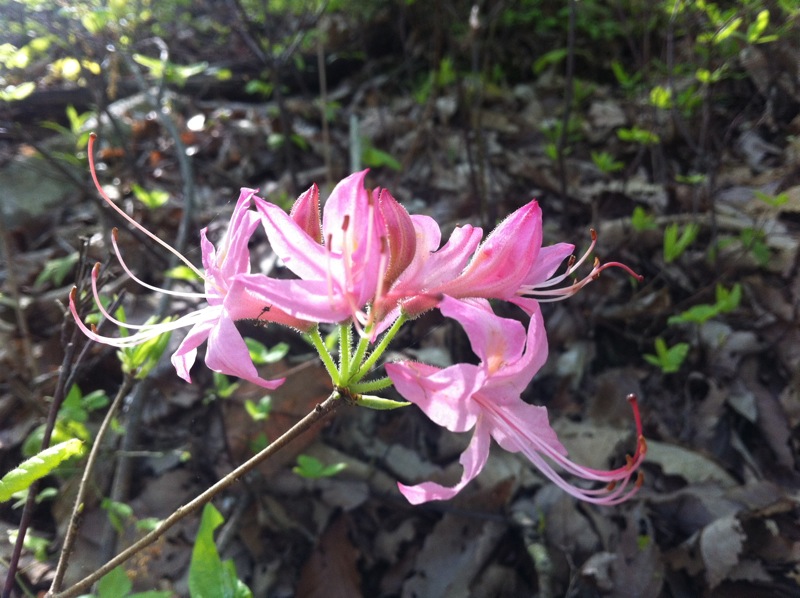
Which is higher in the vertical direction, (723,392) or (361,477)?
(723,392)

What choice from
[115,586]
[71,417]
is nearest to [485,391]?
[115,586]

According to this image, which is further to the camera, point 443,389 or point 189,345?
point 189,345

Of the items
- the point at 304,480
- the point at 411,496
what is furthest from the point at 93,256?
the point at 411,496

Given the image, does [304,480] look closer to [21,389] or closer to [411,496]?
[21,389]

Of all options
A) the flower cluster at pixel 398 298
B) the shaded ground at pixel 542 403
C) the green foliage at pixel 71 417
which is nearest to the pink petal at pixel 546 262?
the flower cluster at pixel 398 298

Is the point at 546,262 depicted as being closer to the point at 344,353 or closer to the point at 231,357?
the point at 344,353

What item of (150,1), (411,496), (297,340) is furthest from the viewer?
(150,1)
